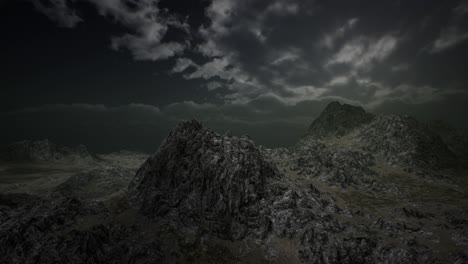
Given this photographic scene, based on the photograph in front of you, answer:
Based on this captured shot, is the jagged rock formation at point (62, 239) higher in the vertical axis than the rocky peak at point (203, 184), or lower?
lower

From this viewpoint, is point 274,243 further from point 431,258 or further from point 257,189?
point 431,258

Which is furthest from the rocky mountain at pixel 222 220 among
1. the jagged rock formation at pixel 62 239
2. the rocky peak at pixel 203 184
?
the rocky peak at pixel 203 184

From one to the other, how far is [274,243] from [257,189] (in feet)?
94.1

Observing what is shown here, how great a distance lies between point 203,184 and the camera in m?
125

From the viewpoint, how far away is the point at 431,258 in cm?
8988

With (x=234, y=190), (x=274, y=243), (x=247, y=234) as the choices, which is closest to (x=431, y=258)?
(x=274, y=243)

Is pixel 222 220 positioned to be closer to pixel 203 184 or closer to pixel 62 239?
pixel 203 184

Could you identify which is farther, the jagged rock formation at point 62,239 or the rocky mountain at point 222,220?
the rocky mountain at point 222,220

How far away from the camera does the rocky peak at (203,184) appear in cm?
11694

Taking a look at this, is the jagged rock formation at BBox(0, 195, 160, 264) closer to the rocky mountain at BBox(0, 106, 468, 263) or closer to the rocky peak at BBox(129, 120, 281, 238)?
the rocky mountain at BBox(0, 106, 468, 263)

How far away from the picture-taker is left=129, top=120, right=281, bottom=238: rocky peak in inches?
4604

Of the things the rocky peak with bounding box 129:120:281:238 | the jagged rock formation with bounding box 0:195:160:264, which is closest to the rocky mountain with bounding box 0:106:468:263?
the jagged rock formation with bounding box 0:195:160:264

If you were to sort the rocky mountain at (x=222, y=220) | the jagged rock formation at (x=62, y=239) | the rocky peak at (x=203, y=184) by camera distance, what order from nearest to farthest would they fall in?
the jagged rock formation at (x=62, y=239), the rocky mountain at (x=222, y=220), the rocky peak at (x=203, y=184)

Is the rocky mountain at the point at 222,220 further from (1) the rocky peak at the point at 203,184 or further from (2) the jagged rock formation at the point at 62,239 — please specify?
(1) the rocky peak at the point at 203,184
